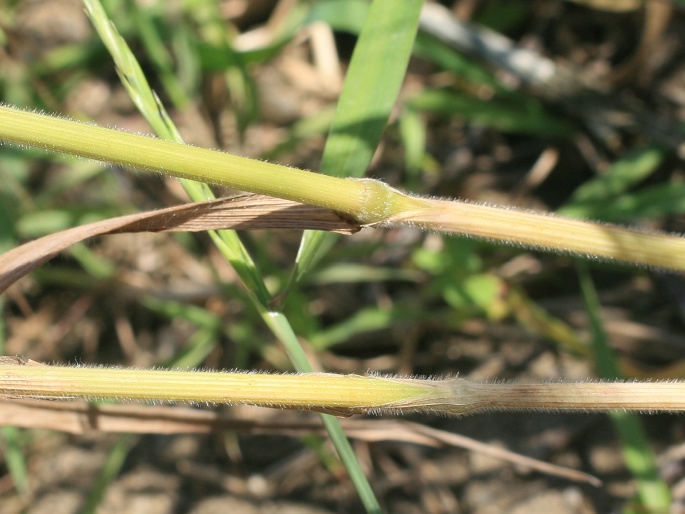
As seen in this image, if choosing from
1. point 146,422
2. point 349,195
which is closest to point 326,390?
point 349,195

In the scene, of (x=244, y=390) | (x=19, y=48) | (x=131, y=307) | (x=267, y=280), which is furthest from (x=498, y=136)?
(x=244, y=390)

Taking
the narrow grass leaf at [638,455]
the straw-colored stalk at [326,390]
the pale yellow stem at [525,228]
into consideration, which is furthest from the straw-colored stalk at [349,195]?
Result: the narrow grass leaf at [638,455]

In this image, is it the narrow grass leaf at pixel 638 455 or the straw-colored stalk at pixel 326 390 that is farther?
the narrow grass leaf at pixel 638 455

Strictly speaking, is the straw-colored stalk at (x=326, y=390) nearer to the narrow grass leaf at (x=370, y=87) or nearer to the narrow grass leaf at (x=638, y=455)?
the narrow grass leaf at (x=370, y=87)

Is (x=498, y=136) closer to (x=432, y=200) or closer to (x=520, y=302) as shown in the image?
(x=520, y=302)

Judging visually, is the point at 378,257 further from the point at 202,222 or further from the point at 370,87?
the point at 202,222

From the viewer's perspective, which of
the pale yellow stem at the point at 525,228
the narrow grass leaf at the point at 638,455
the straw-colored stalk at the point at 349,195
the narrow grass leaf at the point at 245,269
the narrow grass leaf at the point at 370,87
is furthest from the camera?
the narrow grass leaf at the point at 638,455

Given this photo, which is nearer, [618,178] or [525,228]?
[525,228]
